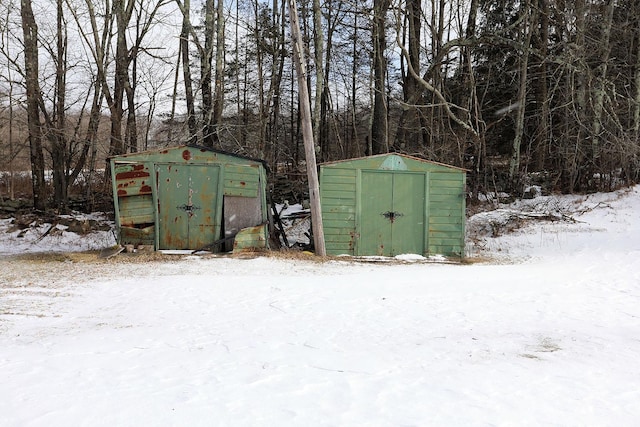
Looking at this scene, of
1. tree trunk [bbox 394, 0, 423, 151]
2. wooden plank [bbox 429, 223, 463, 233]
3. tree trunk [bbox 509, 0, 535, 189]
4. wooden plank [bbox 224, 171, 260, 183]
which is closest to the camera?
wooden plank [bbox 224, 171, 260, 183]

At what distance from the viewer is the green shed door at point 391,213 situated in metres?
10.7

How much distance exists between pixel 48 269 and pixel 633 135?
17521 mm

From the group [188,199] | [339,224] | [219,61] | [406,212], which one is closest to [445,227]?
[406,212]

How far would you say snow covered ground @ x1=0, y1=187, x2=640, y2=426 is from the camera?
9.23ft

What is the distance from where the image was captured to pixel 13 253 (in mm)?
11023

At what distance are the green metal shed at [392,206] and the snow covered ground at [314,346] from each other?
2.10m

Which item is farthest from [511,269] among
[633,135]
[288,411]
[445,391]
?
[633,135]

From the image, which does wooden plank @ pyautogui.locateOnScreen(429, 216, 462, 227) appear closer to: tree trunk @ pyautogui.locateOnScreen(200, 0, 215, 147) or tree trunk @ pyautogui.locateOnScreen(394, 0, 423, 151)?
tree trunk @ pyautogui.locateOnScreen(394, 0, 423, 151)

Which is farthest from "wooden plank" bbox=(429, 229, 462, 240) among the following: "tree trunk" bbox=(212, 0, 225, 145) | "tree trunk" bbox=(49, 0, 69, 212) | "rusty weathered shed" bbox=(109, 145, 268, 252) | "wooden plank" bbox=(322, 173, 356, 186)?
"tree trunk" bbox=(49, 0, 69, 212)

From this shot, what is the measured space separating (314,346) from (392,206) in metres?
6.99

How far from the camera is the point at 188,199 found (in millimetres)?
10359

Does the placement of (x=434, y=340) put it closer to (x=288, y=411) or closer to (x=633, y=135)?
(x=288, y=411)

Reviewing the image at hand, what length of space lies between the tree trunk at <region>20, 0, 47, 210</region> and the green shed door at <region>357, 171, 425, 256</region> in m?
11.4

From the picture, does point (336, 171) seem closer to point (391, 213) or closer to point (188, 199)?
point (391, 213)
